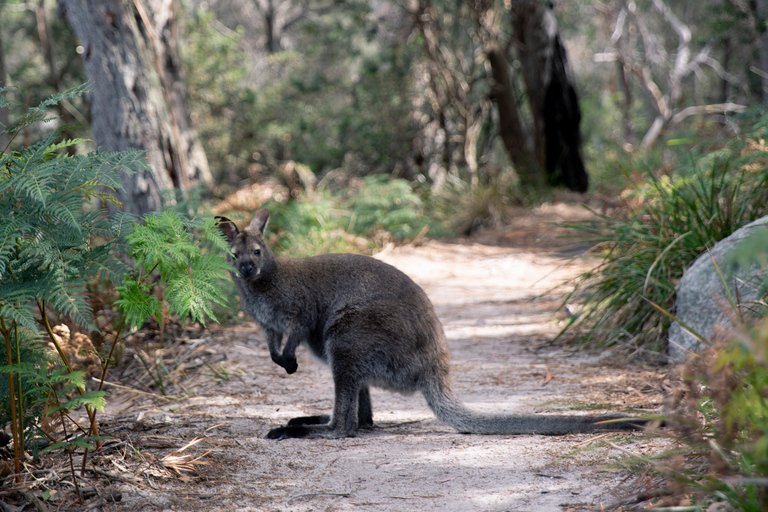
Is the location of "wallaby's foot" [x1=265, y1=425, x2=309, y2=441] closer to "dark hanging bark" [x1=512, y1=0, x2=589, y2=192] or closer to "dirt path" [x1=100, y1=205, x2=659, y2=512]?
"dirt path" [x1=100, y1=205, x2=659, y2=512]

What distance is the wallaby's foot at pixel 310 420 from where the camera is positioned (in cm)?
390

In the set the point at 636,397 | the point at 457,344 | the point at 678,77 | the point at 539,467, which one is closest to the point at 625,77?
the point at 678,77

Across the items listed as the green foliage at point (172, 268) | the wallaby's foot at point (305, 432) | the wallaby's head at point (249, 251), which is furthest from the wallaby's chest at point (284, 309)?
the green foliage at point (172, 268)

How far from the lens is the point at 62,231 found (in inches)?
103

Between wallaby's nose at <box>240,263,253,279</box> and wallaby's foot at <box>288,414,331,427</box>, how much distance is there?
3.01 feet

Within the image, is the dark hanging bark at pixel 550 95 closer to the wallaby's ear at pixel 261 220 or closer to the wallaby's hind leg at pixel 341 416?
the wallaby's ear at pixel 261 220

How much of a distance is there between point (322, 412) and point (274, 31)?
20624 millimetres

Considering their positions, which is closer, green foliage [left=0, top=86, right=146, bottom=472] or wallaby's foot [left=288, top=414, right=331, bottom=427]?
green foliage [left=0, top=86, right=146, bottom=472]

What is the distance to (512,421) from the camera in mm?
3465

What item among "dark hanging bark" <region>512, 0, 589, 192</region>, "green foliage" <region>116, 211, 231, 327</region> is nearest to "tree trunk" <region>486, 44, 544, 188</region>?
"dark hanging bark" <region>512, 0, 589, 192</region>

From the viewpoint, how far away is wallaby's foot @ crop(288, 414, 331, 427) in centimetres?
390

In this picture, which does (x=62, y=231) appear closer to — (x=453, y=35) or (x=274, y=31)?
(x=453, y=35)

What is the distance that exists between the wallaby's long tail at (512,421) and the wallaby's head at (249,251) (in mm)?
1296

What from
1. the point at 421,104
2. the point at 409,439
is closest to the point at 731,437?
the point at 409,439
